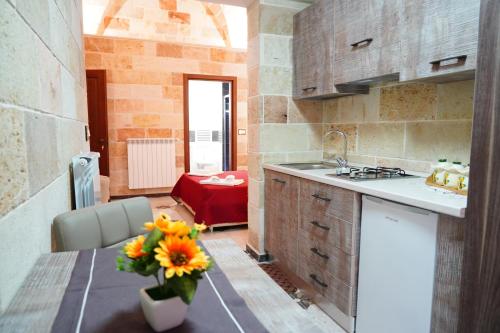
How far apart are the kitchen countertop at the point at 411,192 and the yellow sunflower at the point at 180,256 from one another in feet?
3.48

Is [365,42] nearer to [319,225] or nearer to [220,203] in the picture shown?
[319,225]

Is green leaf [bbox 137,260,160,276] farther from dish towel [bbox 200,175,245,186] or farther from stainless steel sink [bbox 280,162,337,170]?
dish towel [bbox 200,175,245,186]

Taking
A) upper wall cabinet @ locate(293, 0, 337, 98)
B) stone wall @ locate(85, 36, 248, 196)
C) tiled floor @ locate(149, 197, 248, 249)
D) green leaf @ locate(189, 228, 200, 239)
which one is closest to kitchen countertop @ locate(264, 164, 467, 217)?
upper wall cabinet @ locate(293, 0, 337, 98)

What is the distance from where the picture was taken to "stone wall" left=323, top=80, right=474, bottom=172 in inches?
73.9

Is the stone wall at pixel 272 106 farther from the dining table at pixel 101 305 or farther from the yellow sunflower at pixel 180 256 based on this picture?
the yellow sunflower at pixel 180 256

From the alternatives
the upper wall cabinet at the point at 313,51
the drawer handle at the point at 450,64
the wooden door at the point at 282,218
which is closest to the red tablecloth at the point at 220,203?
the wooden door at the point at 282,218

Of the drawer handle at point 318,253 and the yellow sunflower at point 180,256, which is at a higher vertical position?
the yellow sunflower at point 180,256

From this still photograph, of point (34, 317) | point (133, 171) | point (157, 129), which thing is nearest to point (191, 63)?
point (157, 129)

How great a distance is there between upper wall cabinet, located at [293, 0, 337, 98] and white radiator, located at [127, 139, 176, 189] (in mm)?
3289

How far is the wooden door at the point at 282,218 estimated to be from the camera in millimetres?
2398

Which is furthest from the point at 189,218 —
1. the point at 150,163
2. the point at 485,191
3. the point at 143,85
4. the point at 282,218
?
the point at 485,191

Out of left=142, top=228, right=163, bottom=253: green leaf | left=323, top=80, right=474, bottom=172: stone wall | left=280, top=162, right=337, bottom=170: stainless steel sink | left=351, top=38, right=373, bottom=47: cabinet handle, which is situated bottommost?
left=280, top=162, right=337, bottom=170: stainless steel sink

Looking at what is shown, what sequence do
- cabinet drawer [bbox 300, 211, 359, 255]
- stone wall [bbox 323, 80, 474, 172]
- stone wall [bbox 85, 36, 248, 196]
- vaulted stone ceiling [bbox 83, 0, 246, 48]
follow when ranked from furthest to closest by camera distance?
vaulted stone ceiling [bbox 83, 0, 246, 48] → stone wall [bbox 85, 36, 248, 196] → stone wall [bbox 323, 80, 474, 172] → cabinet drawer [bbox 300, 211, 359, 255]

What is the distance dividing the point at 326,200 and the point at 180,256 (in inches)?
59.3
